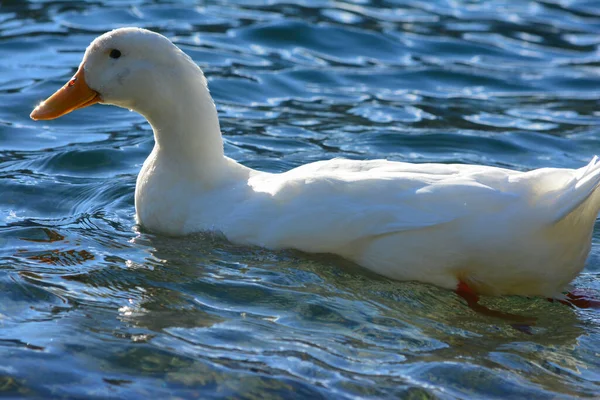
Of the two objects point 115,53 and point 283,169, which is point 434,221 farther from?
point 283,169

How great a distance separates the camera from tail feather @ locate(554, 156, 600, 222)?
183 inches

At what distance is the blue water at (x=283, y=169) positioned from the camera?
4316 mm

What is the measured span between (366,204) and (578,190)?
104 centimetres

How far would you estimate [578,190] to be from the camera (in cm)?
466

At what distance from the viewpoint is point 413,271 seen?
5074mm

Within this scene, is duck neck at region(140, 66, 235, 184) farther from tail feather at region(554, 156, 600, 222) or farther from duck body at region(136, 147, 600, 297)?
tail feather at region(554, 156, 600, 222)

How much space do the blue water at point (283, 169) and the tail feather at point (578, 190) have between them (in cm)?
67

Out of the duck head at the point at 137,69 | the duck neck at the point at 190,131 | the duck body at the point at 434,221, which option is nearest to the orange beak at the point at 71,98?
the duck head at the point at 137,69

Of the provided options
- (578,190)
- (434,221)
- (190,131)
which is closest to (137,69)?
(190,131)

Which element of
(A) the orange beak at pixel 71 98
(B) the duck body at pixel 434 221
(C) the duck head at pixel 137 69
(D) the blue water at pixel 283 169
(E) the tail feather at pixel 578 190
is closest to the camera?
(D) the blue water at pixel 283 169

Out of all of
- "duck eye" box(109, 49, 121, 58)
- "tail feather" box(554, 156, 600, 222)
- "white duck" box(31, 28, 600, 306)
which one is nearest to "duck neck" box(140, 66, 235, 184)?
"white duck" box(31, 28, 600, 306)

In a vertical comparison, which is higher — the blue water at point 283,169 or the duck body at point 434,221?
the duck body at point 434,221

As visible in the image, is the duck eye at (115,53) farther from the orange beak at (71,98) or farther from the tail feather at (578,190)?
the tail feather at (578,190)

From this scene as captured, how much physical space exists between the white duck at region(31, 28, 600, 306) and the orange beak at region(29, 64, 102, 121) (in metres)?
0.11
